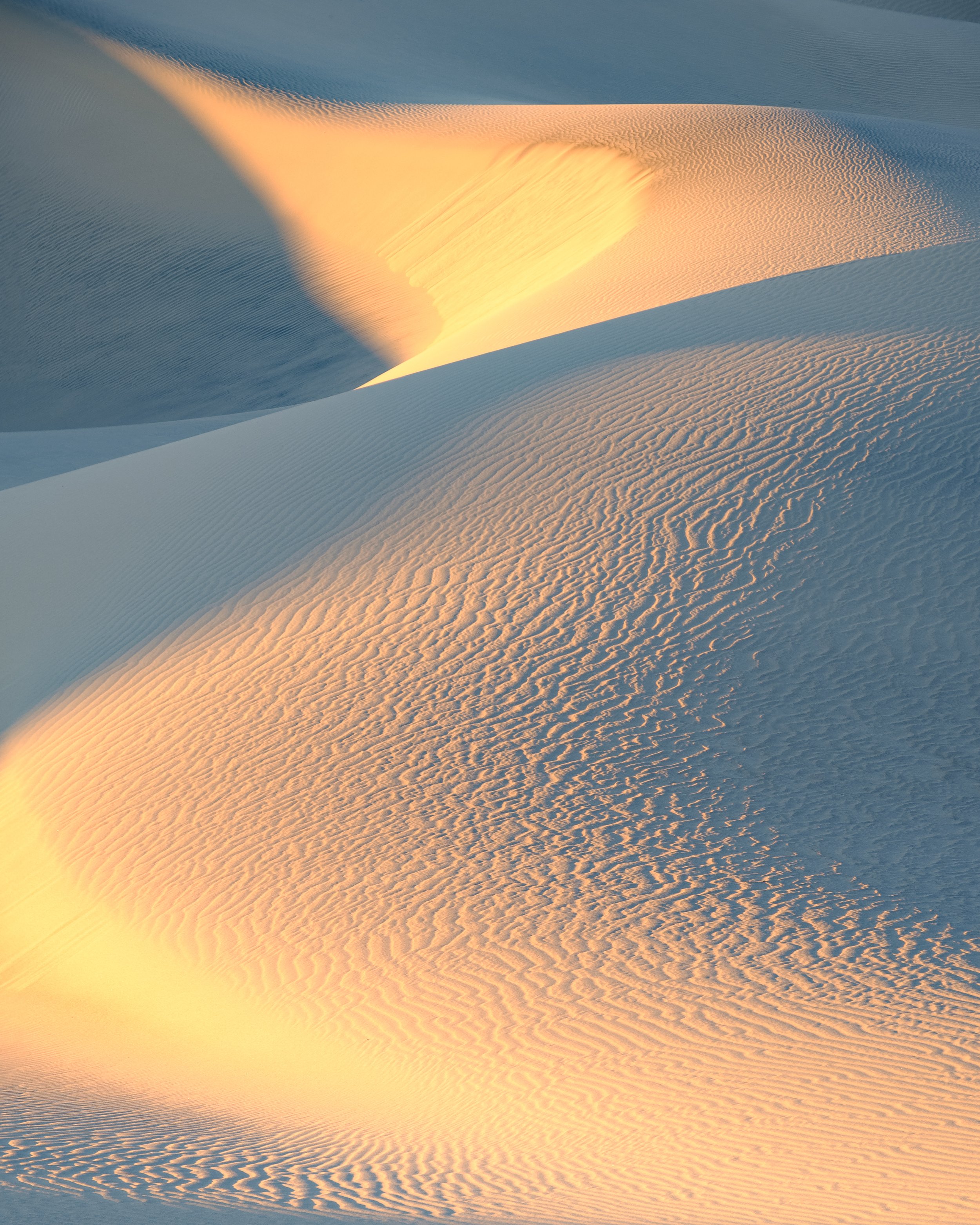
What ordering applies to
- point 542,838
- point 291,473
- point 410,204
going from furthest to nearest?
point 410,204 < point 291,473 < point 542,838

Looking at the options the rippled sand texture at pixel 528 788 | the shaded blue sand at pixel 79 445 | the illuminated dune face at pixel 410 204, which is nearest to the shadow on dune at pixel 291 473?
the rippled sand texture at pixel 528 788

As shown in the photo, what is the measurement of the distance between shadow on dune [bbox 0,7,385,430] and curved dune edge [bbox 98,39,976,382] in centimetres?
54

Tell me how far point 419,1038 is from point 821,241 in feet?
35.5

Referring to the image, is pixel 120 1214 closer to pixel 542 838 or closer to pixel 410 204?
pixel 542 838

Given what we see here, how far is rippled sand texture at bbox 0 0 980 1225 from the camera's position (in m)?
4.23

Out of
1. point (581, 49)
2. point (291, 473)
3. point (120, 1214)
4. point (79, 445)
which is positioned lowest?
point (120, 1214)

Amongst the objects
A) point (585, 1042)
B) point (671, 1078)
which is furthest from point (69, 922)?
point (671, 1078)

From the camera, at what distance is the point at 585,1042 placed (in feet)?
15.9

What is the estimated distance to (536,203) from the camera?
18.1 metres

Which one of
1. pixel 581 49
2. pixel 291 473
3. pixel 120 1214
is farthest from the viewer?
pixel 581 49

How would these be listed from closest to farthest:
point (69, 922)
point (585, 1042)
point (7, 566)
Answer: point (585, 1042) < point (69, 922) < point (7, 566)

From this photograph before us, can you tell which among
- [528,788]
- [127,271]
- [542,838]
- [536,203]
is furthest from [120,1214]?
[127,271]

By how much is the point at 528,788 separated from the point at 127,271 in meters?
16.7

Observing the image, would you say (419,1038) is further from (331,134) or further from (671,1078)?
(331,134)
